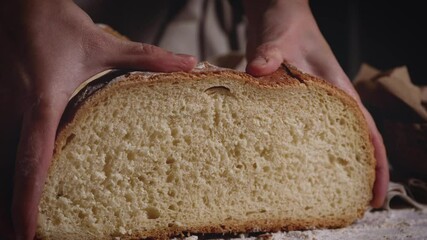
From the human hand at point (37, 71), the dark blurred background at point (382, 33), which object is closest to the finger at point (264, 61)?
the human hand at point (37, 71)

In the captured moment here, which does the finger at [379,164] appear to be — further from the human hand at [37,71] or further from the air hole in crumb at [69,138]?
the air hole in crumb at [69,138]

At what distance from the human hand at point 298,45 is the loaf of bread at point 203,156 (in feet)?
0.26

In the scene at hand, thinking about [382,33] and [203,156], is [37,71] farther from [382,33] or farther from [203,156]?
[382,33]

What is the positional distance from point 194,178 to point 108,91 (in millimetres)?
326

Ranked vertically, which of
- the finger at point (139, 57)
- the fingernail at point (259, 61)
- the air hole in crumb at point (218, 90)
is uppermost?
the fingernail at point (259, 61)

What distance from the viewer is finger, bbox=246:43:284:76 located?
1407 mm

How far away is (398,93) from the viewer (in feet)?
6.84

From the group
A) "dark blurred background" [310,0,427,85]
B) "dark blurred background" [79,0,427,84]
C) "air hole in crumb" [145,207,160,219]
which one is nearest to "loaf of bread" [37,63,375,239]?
"air hole in crumb" [145,207,160,219]

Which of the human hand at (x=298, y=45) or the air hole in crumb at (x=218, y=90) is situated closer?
the air hole in crumb at (x=218, y=90)

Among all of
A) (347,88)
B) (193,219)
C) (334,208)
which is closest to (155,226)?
(193,219)

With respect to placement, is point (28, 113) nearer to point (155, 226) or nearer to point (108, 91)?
point (108, 91)

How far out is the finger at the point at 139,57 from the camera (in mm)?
1319

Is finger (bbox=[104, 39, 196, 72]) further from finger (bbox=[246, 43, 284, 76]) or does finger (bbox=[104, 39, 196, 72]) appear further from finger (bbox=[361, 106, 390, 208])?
finger (bbox=[361, 106, 390, 208])

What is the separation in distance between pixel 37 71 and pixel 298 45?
2.92 feet
